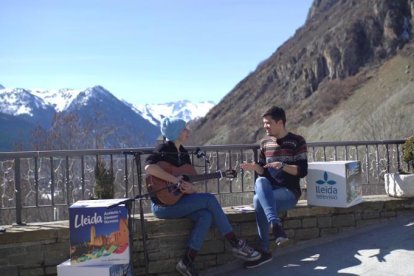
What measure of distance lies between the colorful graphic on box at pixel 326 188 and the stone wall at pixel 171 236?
20cm

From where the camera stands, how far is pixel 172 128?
233 inches

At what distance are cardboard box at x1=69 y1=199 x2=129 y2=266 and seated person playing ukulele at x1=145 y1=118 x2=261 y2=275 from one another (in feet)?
2.52

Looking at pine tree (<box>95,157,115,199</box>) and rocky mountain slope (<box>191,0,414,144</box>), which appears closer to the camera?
pine tree (<box>95,157,115,199</box>)

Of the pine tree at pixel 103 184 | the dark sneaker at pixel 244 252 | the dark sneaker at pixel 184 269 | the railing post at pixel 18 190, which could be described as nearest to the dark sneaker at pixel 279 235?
the dark sneaker at pixel 244 252

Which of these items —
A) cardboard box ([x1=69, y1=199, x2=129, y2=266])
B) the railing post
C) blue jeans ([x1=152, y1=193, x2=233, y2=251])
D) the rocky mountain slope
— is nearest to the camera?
cardboard box ([x1=69, y1=199, x2=129, y2=266])

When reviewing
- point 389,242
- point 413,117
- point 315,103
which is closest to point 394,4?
point 315,103

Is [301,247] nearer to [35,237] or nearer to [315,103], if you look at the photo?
[35,237]

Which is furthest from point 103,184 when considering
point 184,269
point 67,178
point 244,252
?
point 244,252

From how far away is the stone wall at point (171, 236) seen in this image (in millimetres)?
5707

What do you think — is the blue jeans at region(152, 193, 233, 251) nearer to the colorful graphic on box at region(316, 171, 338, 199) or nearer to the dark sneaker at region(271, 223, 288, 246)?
the dark sneaker at region(271, 223, 288, 246)

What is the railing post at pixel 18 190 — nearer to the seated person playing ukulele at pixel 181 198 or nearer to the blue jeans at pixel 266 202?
the seated person playing ukulele at pixel 181 198

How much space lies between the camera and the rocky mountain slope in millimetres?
48188

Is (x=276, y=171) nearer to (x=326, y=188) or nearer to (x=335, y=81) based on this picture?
(x=326, y=188)

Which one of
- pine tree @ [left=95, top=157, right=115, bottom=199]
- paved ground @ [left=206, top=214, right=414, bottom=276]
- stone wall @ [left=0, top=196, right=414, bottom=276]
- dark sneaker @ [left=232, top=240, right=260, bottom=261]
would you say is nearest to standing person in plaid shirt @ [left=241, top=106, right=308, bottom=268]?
dark sneaker @ [left=232, top=240, right=260, bottom=261]
